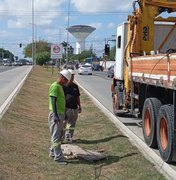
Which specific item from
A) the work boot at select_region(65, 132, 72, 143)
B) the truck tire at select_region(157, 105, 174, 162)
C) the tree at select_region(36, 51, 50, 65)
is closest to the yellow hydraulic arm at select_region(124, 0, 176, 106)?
the work boot at select_region(65, 132, 72, 143)

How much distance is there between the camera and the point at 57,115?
345 inches

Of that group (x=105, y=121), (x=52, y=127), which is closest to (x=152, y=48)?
(x=105, y=121)

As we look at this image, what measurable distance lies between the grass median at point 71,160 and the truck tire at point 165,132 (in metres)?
0.43

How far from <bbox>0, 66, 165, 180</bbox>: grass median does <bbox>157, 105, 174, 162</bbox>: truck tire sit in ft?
1.40

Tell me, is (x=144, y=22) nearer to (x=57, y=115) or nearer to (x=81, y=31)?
(x=57, y=115)

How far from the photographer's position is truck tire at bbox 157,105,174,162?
859 cm

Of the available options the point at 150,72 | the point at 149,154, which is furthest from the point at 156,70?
the point at 149,154

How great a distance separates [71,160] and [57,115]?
34.1 inches

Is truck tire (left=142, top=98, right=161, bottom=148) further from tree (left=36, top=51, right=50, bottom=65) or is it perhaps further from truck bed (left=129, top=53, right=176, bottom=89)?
tree (left=36, top=51, right=50, bottom=65)

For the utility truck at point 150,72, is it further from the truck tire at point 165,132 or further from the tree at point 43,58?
the tree at point 43,58

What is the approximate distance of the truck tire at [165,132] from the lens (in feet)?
28.2

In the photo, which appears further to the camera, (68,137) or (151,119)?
(68,137)

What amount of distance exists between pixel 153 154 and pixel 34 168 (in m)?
2.50

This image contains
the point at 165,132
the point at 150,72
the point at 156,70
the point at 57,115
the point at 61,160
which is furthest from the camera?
the point at 150,72
